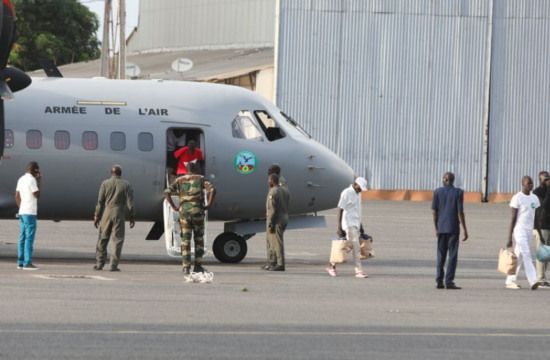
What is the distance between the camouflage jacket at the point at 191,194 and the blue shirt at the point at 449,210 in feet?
12.1

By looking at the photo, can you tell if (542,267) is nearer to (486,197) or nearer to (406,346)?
(406,346)

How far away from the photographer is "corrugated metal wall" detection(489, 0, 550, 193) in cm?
4544

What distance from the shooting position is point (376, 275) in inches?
811

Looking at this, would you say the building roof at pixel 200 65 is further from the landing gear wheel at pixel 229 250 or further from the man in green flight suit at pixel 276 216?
the man in green flight suit at pixel 276 216

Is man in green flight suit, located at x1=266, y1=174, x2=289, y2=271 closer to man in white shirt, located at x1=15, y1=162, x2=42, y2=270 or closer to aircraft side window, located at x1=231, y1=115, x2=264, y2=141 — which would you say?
aircraft side window, located at x1=231, y1=115, x2=264, y2=141

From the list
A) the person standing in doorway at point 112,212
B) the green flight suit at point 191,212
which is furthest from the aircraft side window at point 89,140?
the green flight suit at point 191,212

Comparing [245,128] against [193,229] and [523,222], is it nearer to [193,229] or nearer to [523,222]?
[193,229]

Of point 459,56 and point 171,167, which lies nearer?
point 171,167

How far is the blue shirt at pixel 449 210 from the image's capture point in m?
18.3

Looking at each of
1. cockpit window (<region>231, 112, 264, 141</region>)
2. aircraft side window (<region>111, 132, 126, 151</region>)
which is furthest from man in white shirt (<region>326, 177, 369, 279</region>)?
aircraft side window (<region>111, 132, 126, 151</region>)

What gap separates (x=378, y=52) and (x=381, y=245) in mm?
18673

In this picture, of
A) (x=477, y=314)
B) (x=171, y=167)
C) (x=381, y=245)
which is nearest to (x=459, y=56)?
(x=381, y=245)

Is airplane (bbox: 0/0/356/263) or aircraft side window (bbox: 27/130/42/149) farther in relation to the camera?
airplane (bbox: 0/0/356/263)

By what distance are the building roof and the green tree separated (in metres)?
5.53
